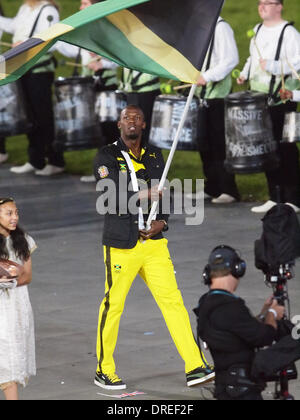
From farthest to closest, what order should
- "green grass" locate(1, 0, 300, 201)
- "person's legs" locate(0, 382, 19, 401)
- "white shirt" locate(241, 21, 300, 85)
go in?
"green grass" locate(1, 0, 300, 201) < "white shirt" locate(241, 21, 300, 85) < "person's legs" locate(0, 382, 19, 401)

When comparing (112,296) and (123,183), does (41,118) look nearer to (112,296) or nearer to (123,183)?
(123,183)

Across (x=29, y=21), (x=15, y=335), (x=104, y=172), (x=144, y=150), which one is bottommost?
(x=15, y=335)

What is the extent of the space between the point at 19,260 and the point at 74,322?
2.28 m

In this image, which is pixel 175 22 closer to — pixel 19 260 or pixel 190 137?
pixel 19 260

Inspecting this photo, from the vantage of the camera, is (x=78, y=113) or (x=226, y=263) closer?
(x=226, y=263)

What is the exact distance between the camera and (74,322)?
10.8 meters

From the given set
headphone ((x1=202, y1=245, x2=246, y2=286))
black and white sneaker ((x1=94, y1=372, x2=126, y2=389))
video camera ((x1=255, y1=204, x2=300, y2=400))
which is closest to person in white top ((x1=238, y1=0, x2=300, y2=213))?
black and white sneaker ((x1=94, y1=372, x2=126, y2=389))

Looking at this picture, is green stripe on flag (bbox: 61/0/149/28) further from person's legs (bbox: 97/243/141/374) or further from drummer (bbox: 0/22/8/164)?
drummer (bbox: 0/22/8/164)

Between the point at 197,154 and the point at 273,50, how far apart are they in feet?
17.7

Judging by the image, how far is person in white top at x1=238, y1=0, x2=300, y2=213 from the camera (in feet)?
45.0

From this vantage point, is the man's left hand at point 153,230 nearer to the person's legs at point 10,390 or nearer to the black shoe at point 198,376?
the black shoe at point 198,376

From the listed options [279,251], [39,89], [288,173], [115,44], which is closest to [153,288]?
[115,44]

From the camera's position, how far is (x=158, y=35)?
9297mm

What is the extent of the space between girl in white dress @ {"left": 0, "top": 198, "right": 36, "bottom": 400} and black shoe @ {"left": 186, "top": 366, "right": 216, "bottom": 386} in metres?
1.15
